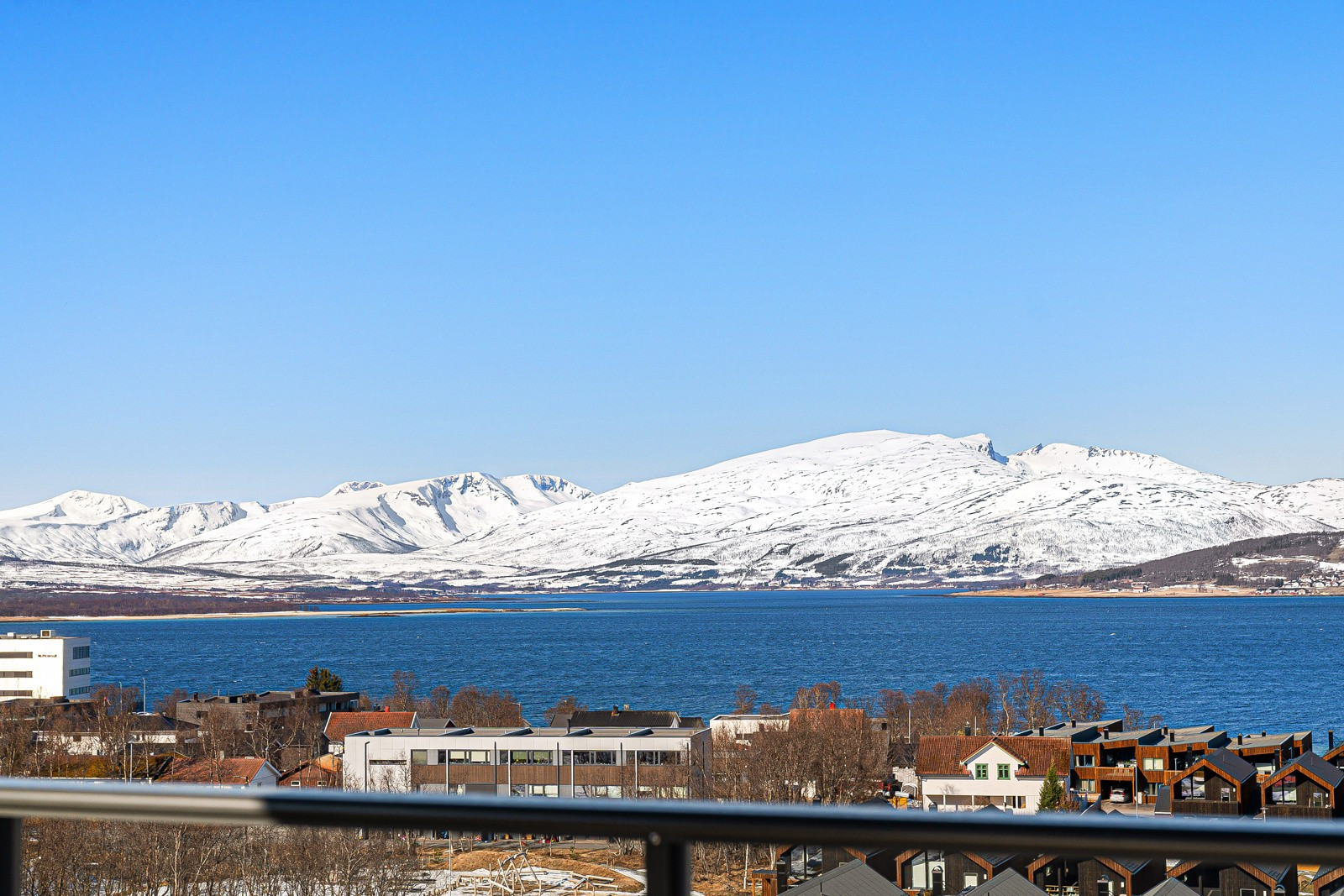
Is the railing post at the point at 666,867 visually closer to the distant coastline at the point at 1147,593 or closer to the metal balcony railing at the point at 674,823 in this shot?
the metal balcony railing at the point at 674,823

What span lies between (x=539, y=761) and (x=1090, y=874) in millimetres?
31874

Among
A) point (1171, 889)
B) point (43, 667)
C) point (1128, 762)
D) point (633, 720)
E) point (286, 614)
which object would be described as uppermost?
point (1171, 889)

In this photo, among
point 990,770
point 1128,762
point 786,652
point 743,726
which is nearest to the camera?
point 990,770

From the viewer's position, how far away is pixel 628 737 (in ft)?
106

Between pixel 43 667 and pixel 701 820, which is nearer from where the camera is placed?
pixel 701 820

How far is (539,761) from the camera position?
1265 inches

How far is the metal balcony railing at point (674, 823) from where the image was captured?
42.1 inches

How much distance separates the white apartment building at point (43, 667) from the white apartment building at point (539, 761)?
37.2m

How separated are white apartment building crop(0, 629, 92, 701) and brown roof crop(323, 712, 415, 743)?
23.3 metres

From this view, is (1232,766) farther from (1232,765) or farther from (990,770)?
(990,770)

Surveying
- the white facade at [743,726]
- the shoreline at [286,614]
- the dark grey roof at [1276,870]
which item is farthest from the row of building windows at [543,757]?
the shoreline at [286,614]

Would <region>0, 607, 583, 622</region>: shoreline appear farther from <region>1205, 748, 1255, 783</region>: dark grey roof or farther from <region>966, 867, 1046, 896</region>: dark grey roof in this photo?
<region>966, 867, 1046, 896</region>: dark grey roof

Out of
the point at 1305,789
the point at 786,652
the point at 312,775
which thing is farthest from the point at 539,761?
the point at 786,652

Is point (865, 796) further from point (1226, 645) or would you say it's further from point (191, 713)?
point (1226, 645)
